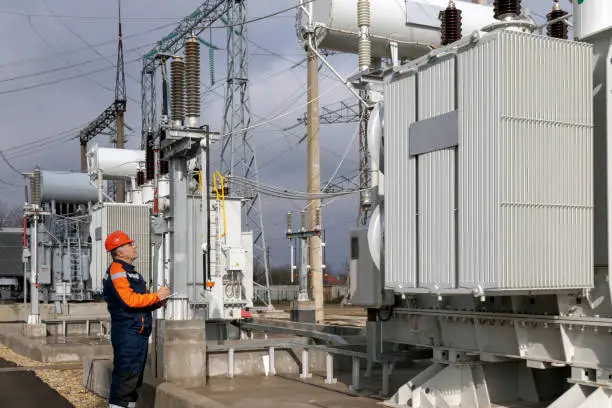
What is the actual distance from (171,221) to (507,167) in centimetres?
580

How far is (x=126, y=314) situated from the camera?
797 centimetres

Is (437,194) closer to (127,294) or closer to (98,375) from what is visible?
(127,294)

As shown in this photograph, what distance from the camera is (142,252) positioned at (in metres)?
23.9

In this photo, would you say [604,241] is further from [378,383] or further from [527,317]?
[378,383]

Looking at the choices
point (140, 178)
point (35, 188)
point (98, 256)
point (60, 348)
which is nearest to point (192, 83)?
point (60, 348)

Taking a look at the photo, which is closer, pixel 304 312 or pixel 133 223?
pixel 133 223

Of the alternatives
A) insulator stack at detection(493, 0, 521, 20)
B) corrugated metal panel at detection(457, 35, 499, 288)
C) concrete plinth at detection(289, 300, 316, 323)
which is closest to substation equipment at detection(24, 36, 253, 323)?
corrugated metal panel at detection(457, 35, 499, 288)

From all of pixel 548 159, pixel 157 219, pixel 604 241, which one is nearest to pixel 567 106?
pixel 548 159

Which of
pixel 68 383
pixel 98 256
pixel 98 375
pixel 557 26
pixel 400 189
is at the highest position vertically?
pixel 557 26

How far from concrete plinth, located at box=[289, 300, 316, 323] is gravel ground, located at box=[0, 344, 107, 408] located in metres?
9.82

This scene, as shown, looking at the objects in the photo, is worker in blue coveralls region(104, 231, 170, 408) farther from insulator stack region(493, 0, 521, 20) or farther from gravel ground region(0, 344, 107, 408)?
insulator stack region(493, 0, 521, 20)

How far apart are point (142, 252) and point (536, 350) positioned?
1700cm

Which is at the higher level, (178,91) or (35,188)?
(178,91)

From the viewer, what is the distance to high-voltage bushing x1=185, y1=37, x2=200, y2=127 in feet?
38.5
